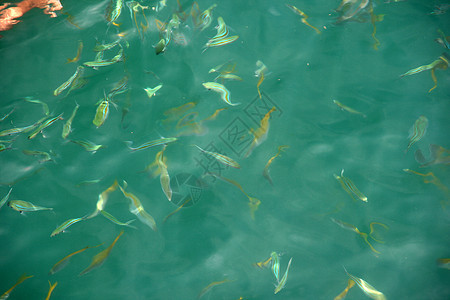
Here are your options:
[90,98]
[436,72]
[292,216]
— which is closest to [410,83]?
[436,72]

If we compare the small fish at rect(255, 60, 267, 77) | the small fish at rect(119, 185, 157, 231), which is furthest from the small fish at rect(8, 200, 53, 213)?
the small fish at rect(255, 60, 267, 77)

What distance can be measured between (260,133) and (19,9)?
147 inches

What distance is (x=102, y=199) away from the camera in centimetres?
279

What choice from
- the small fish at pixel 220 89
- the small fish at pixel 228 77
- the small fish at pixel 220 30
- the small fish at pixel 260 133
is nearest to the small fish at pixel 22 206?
the small fish at pixel 220 89

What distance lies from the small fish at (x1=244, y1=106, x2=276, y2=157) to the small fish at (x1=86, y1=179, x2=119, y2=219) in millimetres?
1362

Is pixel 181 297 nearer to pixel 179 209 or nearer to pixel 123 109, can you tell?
pixel 179 209

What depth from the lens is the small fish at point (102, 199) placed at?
2.76 meters

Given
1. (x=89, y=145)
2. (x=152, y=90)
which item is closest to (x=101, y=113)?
(x=89, y=145)

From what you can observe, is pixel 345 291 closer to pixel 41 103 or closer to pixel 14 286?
pixel 14 286

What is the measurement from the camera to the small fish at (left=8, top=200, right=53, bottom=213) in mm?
2645

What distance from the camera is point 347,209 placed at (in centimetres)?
267

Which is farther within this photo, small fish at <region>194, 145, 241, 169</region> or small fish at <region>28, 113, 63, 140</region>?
small fish at <region>28, 113, 63, 140</region>

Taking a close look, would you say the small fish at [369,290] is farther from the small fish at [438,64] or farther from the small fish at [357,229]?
the small fish at [438,64]

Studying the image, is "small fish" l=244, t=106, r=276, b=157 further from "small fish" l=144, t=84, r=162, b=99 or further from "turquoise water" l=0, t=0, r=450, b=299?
"small fish" l=144, t=84, r=162, b=99
